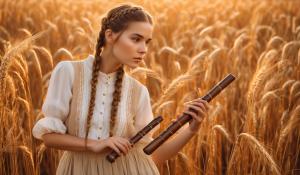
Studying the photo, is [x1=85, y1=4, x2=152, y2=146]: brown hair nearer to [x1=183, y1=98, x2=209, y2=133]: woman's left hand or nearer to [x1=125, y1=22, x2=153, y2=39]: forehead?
[x1=125, y1=22, x2=153, y2=39]: forehead

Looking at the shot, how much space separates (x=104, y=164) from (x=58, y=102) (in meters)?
0.29

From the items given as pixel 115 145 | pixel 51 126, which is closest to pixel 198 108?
pixel 115 145

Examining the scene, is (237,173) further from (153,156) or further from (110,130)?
(110,130)

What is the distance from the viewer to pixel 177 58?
183 inches

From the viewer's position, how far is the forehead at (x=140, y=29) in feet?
6.48

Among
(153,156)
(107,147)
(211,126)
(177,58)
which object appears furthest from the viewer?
(177,58)

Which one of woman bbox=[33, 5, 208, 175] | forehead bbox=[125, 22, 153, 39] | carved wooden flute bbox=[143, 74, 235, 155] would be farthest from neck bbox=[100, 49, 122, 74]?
carved wooden flute bbox=[143, 74, 235, 155]

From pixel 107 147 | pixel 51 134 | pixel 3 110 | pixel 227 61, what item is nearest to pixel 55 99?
pixel 51 134

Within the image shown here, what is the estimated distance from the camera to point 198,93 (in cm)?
292

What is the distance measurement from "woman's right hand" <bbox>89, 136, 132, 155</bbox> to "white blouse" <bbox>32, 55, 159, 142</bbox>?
0.44ft

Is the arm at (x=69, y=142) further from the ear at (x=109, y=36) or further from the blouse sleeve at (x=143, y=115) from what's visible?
the ear at (x=109, y=36)

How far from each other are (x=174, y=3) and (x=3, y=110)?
7.32m

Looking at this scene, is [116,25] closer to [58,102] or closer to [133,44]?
[133,44]

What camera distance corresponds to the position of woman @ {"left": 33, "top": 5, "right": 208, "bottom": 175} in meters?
1.95
